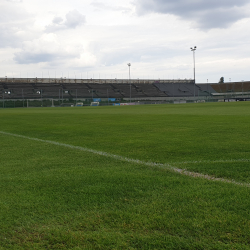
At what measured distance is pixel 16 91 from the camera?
6956 cm

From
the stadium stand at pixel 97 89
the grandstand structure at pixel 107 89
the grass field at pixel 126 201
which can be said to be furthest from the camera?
the grandstand structure at pixel 107 89

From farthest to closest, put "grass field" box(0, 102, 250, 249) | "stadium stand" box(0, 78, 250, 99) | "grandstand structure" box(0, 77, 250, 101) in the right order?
1. "grandstand structure" box(0, 77, 250, 101)
2. "stadium stand" box(0, 78, 250, 99)
3. "grass field" box(0, 102, 250, 249)

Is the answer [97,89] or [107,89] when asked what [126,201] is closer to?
[97,89]

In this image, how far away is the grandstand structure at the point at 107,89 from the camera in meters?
70.4

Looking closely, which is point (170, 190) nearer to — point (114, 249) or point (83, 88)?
point (114, 249)

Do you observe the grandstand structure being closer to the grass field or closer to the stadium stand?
the stadium stand

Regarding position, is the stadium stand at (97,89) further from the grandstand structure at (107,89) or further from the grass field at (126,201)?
the grass field at (126,201)

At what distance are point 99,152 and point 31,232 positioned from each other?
12.2 ft

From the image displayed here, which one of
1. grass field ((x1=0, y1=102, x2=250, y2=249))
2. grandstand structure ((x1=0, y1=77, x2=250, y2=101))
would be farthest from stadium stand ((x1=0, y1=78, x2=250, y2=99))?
grass field ((x1=0, y1=102, x2=250, y2=249))

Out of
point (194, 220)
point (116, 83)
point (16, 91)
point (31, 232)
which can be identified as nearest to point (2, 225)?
point (31, 232)

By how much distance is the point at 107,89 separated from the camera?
78.5 meters

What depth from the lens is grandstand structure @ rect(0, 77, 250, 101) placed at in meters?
70.4

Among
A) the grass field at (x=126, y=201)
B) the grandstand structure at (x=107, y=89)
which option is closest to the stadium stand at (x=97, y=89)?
the grandstand structure at (x=107, y=89)

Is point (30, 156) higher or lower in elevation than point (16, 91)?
lower
